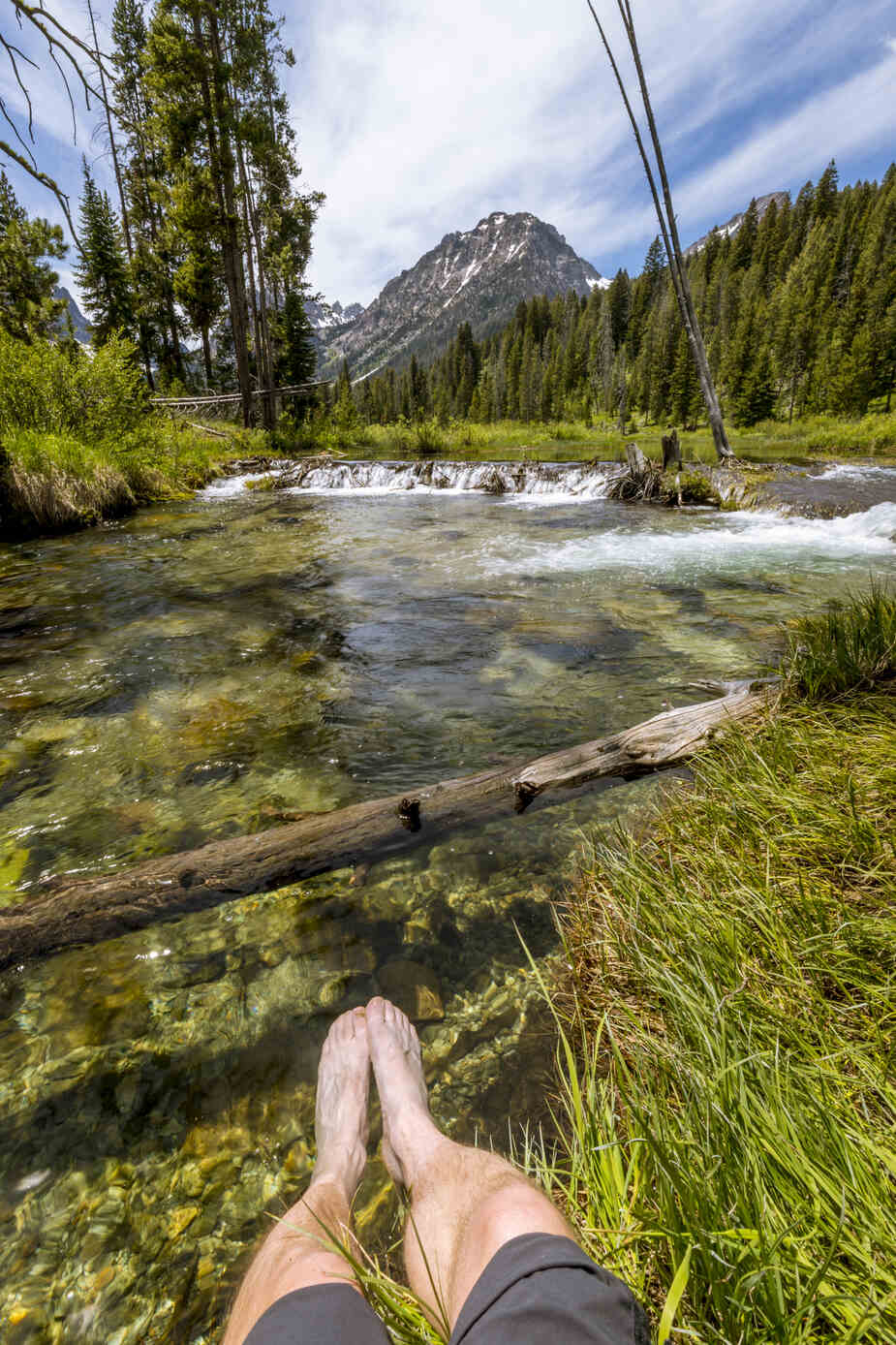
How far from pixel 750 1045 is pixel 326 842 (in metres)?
1.66

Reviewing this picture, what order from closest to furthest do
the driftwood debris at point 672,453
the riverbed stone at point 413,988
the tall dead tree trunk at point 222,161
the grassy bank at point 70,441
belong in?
the riverbed stone at point 413,988
the grassy bank at point 70,441
the driftwood debris at point 672,453
the tall dead tree trunk at point 222,161

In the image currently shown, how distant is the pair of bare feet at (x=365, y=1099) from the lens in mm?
1522

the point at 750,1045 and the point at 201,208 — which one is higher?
the point at 201,208

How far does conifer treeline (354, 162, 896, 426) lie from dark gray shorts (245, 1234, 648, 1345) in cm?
3572

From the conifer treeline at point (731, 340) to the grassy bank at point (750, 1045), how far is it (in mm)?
34507

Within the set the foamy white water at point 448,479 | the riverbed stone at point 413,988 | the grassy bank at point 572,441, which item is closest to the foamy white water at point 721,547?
the foamy white water at point 448,479

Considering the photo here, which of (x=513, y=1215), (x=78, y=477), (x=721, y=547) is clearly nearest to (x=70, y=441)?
(x=78, y=477)

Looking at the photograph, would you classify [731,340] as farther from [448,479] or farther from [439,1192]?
[439,1192]

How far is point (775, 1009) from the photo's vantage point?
1322 millimetres

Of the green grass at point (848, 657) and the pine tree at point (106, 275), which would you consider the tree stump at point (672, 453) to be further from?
the pine tree at point (106, 275)

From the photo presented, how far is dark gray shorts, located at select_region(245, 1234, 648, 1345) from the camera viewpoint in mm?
774

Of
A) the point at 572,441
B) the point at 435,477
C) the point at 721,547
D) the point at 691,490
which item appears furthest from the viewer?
the point at 572,441

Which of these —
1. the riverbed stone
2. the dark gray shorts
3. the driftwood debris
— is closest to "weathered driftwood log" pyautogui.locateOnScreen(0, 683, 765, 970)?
the riverbed stone

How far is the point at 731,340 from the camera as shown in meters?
44.0
